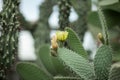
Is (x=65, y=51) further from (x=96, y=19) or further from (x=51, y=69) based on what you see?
(x=96, y=19)

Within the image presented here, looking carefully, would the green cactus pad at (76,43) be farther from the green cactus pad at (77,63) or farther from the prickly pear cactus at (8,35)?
the prickly pear cactus at (8,35)

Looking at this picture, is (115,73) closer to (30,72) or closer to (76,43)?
(76,43)

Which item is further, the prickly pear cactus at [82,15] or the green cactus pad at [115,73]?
the prickly pear cactus at [82,15]

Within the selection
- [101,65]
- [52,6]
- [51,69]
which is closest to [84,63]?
[101,65]

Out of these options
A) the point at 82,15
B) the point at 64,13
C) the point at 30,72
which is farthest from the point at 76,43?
the point at 82,15

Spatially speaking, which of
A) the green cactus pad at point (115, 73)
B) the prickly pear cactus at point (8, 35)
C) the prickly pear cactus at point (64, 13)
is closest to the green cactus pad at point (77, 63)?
the green cactus pad at point (115, 73)

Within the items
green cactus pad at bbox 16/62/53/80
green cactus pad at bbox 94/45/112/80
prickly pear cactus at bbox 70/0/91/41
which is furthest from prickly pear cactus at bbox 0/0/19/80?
prickly pear cactus at bbox 70/0/91/41

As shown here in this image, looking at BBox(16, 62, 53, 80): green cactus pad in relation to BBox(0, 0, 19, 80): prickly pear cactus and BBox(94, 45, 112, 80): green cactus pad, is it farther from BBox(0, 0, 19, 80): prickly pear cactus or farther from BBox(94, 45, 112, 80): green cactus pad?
BBox(94, 45, 112, 80): green cactus pad

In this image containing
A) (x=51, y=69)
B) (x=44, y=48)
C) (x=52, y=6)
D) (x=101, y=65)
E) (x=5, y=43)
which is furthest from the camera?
(x=52, y=6)
